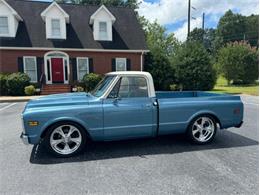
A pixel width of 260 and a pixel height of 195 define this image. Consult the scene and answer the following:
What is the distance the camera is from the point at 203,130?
5523 mm

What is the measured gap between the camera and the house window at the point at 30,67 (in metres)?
18.4

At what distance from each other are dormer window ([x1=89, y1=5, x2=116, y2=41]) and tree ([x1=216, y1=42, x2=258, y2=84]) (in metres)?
15.0

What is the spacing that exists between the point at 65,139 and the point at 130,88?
1692 millimetres

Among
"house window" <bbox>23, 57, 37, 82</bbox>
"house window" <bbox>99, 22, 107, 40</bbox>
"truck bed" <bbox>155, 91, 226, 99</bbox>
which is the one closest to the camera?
"truck bed" <bbox>155, 91, 226, 99</bbox>

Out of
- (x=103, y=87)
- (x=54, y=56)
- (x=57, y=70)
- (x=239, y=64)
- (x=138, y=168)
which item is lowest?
(x=138, y=168)

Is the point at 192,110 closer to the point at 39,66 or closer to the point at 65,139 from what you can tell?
the point at 65,139

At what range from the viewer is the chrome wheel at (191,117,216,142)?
18.0 ft

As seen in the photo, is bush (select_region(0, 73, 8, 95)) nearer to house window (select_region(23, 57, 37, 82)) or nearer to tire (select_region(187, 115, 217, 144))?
house window (select_region(23, 57, 37, 82))

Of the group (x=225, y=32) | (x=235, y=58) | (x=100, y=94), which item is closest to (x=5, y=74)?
(x=100, y=94)

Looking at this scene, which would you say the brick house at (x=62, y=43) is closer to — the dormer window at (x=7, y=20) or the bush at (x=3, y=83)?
the dormer window at (x=7, y=20)

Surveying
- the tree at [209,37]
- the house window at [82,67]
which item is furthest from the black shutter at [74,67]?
the tree at [209,37]

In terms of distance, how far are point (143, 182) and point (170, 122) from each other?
70.0 inches

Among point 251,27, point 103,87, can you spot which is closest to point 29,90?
point 103,87

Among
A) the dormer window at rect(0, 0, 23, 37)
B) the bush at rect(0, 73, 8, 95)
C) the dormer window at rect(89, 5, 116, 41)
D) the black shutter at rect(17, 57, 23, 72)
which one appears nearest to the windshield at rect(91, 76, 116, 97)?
the bush at rect(0, 73, 8, 95)
